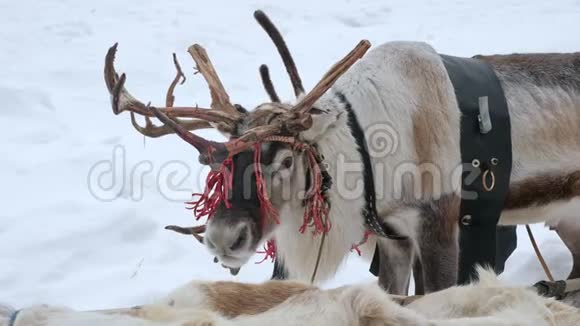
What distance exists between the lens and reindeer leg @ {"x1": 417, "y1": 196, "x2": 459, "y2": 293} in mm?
2764

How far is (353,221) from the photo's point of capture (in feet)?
9.14

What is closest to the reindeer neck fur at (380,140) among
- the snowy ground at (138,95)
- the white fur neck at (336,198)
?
the white fur neck at (336,198)

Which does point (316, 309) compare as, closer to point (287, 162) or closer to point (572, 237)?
point (287, 162)

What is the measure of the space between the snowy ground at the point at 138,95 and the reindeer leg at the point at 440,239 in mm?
986

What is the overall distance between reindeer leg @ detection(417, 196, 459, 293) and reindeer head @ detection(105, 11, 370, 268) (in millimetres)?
367

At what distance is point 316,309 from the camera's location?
1.50 metres

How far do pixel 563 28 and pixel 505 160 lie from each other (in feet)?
18.0

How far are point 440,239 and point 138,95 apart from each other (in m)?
3.88

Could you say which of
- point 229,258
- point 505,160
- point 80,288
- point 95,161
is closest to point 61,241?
point 80,288

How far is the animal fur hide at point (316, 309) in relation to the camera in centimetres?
142

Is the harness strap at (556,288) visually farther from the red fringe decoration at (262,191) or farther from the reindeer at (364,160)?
the red fringe decoration at (262,191)

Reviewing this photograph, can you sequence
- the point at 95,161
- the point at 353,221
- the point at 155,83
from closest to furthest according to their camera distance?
1. the point at 353,221
2. the point at 95,161
3. the point at 155,83

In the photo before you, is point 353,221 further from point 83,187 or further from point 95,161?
point 95,161

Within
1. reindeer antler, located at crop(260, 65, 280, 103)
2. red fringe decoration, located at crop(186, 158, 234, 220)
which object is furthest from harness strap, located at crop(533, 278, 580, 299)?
reindeer antler, located at crop(260, 65, 280, 103)
